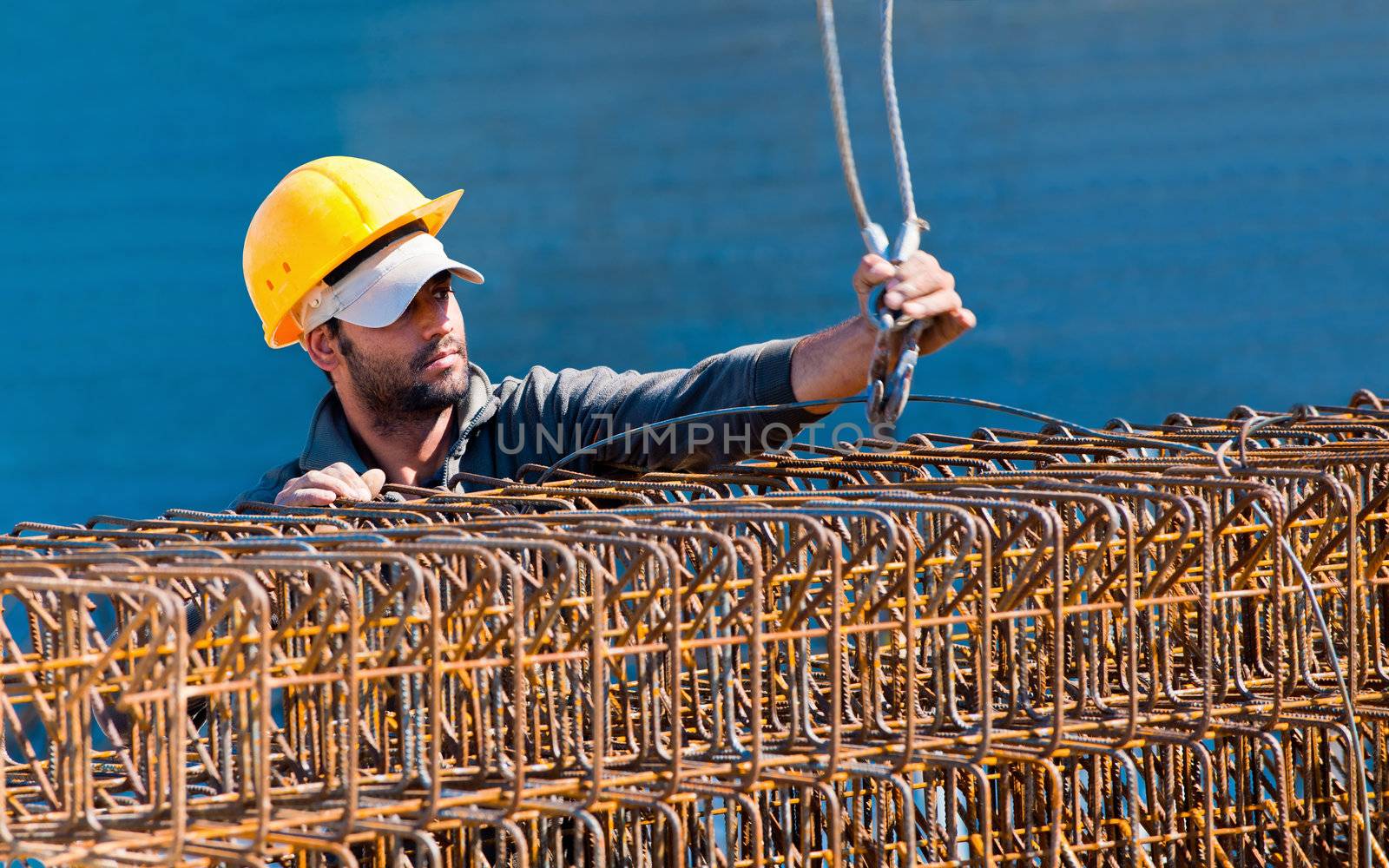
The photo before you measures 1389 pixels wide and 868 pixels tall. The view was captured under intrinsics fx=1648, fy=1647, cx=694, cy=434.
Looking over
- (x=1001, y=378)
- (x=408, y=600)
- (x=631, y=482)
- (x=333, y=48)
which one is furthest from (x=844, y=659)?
(x=333, y=48)

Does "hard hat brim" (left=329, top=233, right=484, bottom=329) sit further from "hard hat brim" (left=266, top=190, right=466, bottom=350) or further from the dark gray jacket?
the dark gray jacket

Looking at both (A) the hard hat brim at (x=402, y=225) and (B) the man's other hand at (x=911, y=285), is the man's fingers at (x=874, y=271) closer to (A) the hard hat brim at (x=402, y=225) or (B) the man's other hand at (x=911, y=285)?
(B) the man's other hand at (x=911, y=285)

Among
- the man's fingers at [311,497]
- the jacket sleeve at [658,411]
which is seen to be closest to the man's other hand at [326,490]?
the man's fingers at [311,497]

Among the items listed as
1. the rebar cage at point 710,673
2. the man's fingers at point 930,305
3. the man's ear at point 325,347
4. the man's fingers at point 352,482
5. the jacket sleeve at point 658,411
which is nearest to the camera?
the rebar cage at point 710,673

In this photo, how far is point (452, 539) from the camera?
196 centimetres

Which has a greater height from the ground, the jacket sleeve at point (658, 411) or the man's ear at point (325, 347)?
the man's ear at point (325, 347)

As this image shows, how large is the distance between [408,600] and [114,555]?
0.46 meters

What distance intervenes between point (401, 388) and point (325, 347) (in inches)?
13.4

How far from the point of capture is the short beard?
3.83 m

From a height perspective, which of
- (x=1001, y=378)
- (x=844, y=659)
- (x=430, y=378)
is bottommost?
(x=844, y=659)

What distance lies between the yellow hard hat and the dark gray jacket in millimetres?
290

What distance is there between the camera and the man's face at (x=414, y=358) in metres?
3.83

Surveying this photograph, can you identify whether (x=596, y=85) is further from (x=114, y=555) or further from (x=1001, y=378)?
(x=114, y=555)

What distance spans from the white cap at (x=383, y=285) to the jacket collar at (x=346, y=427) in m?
0.22
